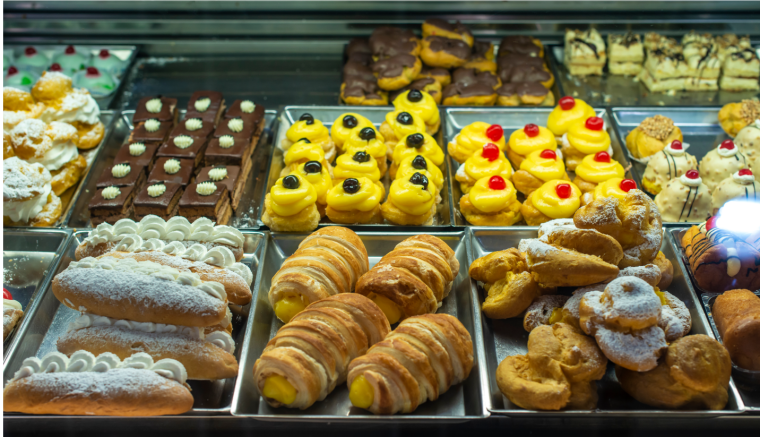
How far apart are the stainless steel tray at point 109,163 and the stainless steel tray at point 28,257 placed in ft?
→ 0.78

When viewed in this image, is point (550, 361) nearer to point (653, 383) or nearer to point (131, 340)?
point (653, 383)

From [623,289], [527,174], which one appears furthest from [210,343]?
[527,174]

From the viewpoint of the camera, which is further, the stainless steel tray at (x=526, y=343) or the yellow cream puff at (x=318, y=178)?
the yellow cream puff at (x=318, y=178)

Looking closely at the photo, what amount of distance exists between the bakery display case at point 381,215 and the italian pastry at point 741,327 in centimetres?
1

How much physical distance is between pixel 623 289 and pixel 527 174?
1.57 metres

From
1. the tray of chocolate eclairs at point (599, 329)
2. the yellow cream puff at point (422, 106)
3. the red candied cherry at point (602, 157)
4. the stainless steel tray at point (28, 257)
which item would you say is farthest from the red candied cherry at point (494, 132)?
the stainless steel tray at point (28, 257)

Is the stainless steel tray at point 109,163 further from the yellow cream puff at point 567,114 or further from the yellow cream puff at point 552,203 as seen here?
the yellow cream puff at point 567,114

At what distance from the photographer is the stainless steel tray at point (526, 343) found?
2.61m

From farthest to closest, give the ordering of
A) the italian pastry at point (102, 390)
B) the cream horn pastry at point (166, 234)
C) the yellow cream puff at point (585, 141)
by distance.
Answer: the yellow cream puff at point (585, 141)
the cream horn pastry at point (166, 234)
the italian pastry at point (102, 390)

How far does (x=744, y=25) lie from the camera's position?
5277 mm

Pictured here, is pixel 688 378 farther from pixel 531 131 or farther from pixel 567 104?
pixel 567 104

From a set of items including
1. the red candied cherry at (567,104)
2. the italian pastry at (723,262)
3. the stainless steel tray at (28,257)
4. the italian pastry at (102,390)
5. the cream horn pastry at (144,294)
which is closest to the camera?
the italian pastry at (102,390)

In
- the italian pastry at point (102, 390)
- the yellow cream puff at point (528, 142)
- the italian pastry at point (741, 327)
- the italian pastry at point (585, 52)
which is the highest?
the italian pastry at point (585, 52)

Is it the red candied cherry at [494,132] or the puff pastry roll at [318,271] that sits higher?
the red candied cherry at [494,132]
